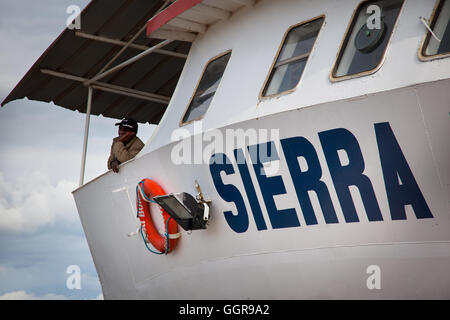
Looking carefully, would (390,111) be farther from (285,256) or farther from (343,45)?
(285,256)

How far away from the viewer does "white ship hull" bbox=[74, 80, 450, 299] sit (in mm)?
5656

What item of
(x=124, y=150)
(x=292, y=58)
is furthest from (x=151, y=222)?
(x=292, y=58)

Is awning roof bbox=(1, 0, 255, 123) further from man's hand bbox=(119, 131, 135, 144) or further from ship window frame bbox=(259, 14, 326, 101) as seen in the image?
man's hand bbox=(119, 131, 135, 144)

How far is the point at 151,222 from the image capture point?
8.59 meters

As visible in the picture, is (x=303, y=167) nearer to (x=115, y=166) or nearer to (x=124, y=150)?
(x=115, y=166)

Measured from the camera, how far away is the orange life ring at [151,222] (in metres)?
8.16

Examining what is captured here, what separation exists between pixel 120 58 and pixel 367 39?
6.60 meters

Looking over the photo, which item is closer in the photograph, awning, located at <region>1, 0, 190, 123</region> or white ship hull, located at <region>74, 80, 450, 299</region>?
white ship hull, located at <region>74, 80, 450, 299</region>

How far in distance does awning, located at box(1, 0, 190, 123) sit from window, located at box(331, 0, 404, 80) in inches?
173

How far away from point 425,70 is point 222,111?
2.66m

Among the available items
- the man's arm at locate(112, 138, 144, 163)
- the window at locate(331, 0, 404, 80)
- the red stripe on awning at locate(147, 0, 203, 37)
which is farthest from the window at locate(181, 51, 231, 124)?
the window at locate(331, 0, 404, 80)

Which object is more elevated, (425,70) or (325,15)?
A: (325,15)
